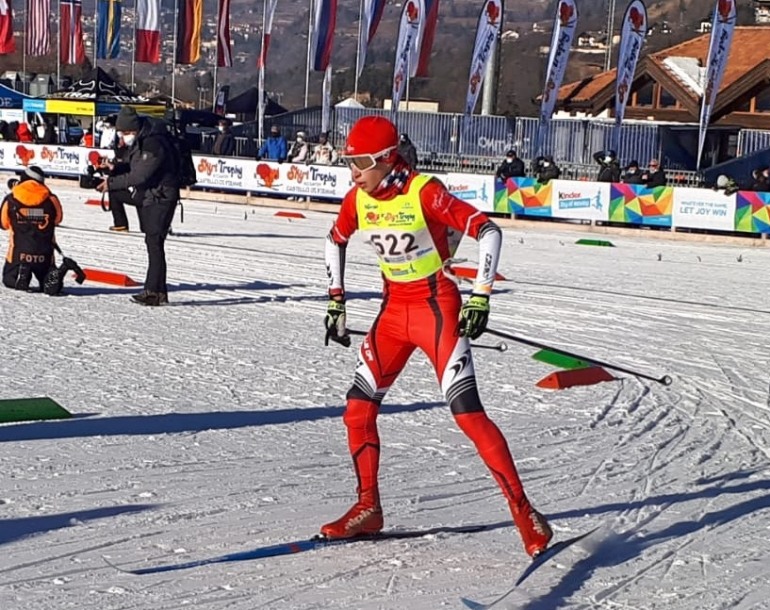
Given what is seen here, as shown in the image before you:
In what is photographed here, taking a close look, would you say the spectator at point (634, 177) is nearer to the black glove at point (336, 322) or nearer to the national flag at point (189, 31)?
the national flag at point (189, 31)

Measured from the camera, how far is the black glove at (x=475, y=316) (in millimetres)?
5777

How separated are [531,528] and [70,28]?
42898 mm

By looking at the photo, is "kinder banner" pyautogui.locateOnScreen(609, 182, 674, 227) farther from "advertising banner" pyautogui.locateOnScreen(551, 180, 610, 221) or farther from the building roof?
the building roof

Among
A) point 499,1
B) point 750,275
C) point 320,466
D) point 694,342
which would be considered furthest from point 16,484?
point 499,1

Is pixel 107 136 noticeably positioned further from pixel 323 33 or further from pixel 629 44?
pixel 629 44

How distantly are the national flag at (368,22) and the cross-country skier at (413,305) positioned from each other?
95.5 ft

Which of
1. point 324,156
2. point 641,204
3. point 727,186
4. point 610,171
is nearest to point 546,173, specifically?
point 610,171

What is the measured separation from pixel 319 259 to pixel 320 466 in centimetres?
1129

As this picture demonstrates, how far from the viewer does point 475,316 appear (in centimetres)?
577

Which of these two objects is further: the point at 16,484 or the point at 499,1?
the point at 499,1

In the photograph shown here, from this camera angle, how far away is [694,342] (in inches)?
502

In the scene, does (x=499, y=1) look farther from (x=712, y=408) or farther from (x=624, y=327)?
(x=712, y=408)

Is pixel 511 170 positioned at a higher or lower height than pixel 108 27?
lower

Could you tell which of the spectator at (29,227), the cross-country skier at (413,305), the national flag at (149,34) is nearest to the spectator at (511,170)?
the spectator at (29,227)
